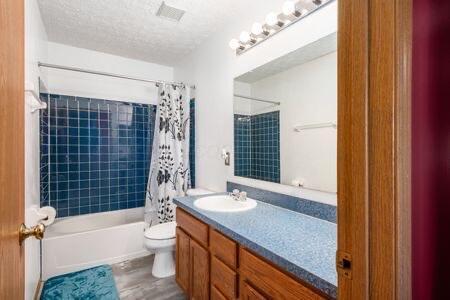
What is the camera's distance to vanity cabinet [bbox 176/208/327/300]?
0.98 metres

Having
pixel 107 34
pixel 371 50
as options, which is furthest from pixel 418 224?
pixel 107 34

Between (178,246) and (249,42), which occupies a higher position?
(249,42)

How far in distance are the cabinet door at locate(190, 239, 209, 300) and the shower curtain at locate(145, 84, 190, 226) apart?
1054mm

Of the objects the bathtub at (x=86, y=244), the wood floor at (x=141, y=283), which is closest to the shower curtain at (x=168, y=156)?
the bathtub at (x=86, y=244)

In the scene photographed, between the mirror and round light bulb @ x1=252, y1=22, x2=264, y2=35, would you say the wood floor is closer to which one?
the mirror

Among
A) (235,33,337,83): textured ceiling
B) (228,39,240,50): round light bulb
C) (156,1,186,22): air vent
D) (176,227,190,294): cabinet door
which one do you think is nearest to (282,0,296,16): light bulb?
(235,33,337,83): textured ceiling

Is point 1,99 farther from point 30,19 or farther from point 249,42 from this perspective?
point 249,42

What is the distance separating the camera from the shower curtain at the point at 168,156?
8.75 feet

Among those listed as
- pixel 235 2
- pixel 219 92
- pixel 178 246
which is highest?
pixel 235 2

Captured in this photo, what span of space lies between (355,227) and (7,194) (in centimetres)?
90

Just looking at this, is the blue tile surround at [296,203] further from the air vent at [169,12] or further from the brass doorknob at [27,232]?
the air vent at [169,12]

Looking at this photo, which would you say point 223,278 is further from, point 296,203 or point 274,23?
point 274,23

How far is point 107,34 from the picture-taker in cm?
253

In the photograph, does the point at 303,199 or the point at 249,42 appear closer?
the point at 303,199
